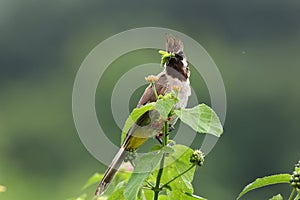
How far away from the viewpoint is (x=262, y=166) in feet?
62.6

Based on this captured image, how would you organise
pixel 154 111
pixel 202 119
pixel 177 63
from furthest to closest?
pixel 177 63
pixel 154 111
pixel 202 119

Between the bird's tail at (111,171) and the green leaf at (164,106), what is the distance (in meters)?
0.21

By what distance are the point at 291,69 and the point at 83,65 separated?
2568cm

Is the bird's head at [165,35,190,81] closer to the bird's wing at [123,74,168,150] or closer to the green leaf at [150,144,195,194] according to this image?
the bird's wing at [123,74,168,150]

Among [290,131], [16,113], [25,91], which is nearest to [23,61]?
[25,91]

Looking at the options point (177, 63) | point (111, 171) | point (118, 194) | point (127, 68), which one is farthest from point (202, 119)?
point (127, 68)

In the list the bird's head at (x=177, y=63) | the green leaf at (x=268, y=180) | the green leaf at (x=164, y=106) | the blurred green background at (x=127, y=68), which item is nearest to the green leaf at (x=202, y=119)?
the green leaf at (x=164, y=106)

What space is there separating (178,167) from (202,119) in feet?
0.36

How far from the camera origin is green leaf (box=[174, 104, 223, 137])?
1.37 m

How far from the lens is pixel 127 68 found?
15.1 metres

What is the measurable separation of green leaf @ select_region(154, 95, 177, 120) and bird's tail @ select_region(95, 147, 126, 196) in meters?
0.21

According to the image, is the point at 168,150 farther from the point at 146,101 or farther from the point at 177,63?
the point at 177,63

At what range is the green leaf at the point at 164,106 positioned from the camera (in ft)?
4.58

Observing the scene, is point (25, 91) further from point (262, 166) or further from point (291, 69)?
point (262, 166)
